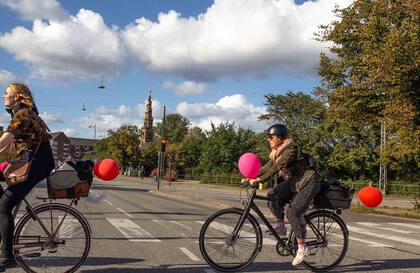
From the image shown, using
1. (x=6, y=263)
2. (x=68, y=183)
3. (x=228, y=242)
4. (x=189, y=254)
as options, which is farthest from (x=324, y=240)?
(x=6, y=263)

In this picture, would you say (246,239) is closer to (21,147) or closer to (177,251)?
(177,251)

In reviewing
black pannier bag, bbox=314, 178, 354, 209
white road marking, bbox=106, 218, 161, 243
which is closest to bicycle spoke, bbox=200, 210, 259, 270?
black pannier bag, bbox=314, 178, 354, 209

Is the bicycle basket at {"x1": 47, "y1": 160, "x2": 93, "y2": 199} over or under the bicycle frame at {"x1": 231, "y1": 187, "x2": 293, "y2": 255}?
over

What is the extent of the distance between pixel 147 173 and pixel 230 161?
31921 millimetres

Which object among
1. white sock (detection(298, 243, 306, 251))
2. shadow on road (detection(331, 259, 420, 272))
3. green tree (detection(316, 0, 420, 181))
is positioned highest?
green tree (detection(316, 0, 420, 181))

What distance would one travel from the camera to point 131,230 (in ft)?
32.3

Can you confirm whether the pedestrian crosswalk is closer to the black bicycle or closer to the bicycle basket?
the black bicycle

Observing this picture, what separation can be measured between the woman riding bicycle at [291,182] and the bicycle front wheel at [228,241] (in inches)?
14.6

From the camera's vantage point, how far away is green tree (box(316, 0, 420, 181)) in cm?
1730

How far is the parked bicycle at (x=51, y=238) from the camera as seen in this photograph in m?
4.98

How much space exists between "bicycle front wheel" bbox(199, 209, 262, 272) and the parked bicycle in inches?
54.2

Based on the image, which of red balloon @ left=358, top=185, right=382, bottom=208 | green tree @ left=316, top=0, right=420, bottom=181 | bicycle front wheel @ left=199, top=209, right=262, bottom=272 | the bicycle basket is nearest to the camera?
the bicycle basket

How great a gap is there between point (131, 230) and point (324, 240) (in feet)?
15.6

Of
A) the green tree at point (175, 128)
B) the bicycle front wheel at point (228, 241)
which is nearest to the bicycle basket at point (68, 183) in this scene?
the bicycle front wheel at point (228, 241)
